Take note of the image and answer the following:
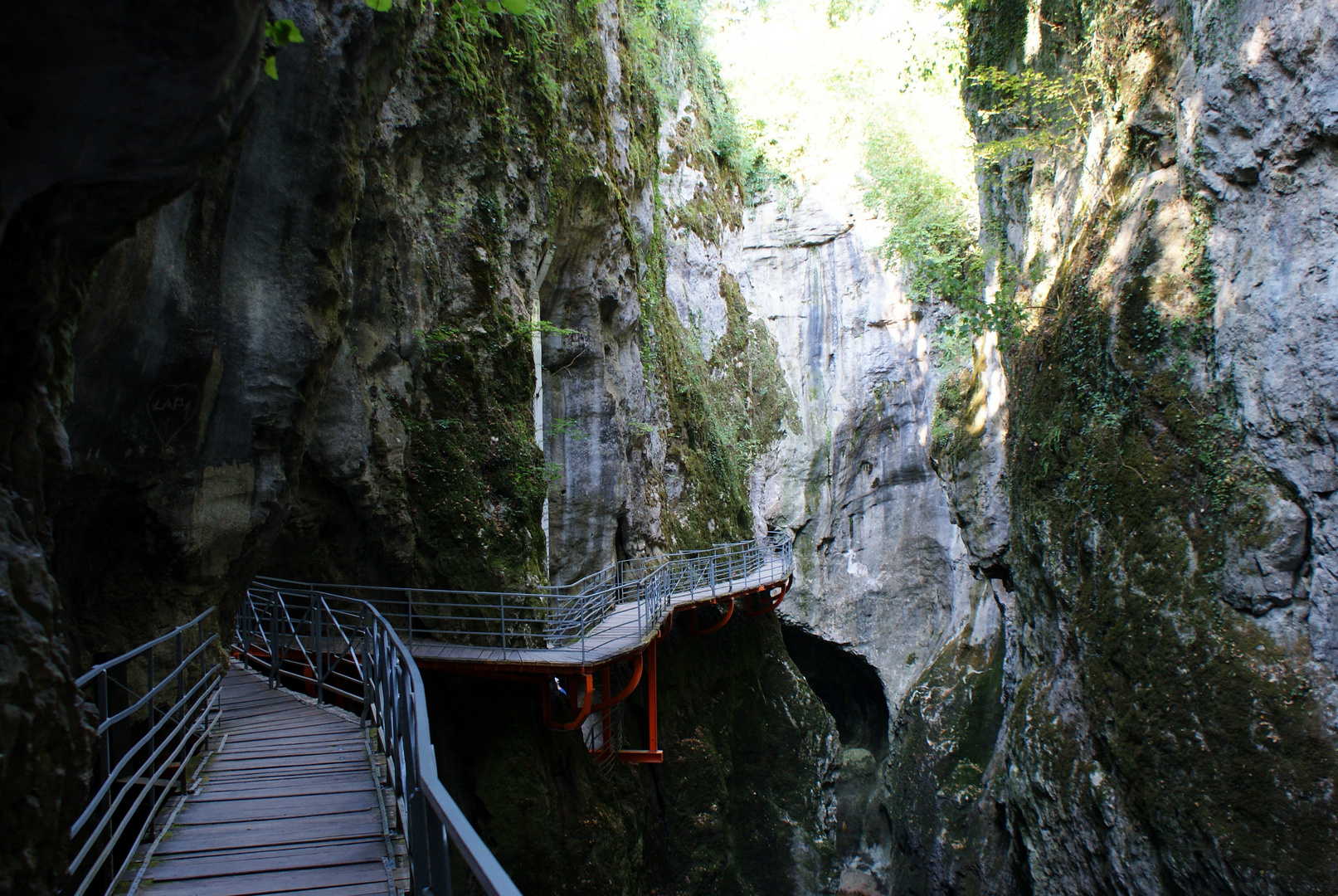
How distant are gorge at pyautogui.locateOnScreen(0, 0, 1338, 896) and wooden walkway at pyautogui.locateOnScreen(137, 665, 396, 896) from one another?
103 cm

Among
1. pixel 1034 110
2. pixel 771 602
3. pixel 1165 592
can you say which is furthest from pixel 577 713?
pixel 1034 110

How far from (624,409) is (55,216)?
35.7 ft

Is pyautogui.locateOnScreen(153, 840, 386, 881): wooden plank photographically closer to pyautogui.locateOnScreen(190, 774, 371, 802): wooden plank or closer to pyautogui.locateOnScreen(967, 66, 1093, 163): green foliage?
pyautogui.locateOnScreen(190, 774, 371, 802): wooden plank

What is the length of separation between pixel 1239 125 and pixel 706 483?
11.3m

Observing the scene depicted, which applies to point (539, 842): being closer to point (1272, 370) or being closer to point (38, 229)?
point (38, 229)

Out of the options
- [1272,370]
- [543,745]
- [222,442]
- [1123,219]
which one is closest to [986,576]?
[1123,219]

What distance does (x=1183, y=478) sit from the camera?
27.9 ft

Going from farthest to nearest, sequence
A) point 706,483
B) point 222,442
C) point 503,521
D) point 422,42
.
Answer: point 706,483, point 503,521, point 422,42, point 222,442

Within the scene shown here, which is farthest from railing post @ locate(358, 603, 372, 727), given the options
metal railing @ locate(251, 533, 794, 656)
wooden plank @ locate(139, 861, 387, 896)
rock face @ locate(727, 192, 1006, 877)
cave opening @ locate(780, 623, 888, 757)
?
cave opening @ locate(780, 623, 888, 757)

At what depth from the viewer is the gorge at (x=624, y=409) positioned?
2738 mm

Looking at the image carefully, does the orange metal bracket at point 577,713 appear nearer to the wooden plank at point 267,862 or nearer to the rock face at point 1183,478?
the wooden plank at point 267,862

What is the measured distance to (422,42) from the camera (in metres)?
8.53

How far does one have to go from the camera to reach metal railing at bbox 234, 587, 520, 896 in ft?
7.42

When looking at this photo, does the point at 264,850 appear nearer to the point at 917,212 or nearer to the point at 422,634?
the point at 422,634
